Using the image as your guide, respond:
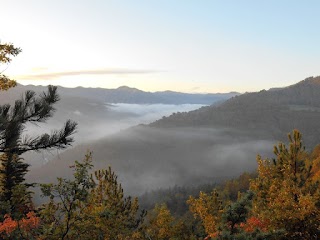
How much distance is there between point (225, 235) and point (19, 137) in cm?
714

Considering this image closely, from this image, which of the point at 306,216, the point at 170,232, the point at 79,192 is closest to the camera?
the point at 79,192

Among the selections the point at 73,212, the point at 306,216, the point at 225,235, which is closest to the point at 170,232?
the point at 306,216

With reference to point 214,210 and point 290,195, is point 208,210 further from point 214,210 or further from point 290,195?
point 290,195

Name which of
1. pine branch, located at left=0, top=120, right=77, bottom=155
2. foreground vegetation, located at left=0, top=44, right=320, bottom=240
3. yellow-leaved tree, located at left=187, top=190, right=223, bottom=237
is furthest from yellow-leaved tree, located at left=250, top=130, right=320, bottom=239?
pine branch, located at left=0, top=120, right=77, bottom=155

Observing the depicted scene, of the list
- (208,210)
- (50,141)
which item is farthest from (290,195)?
(50,141)

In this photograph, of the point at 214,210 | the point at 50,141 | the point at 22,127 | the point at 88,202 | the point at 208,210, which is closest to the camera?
the point at 22,127

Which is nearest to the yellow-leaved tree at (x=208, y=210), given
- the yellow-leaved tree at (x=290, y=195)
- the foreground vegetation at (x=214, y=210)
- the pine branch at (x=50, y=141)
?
the foreground vegetation at (x=214, y=210)

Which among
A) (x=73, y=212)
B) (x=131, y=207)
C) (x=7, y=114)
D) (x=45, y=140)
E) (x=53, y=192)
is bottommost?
(x=131, y=207)

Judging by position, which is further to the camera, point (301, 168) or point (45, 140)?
point (301, 168)

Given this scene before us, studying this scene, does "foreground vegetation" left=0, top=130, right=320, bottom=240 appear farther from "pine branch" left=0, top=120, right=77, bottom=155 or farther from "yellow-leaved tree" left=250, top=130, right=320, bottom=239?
"pine branch" left=0, top=120, right=77, bottom=155

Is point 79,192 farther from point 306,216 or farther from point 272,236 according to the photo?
point 306,216

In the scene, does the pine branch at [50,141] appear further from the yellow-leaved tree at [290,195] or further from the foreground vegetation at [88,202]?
the yellow-leaved tree at [290,195]

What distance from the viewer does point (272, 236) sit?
A: 42.5ft

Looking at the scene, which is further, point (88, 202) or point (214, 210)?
point (214, 210)
